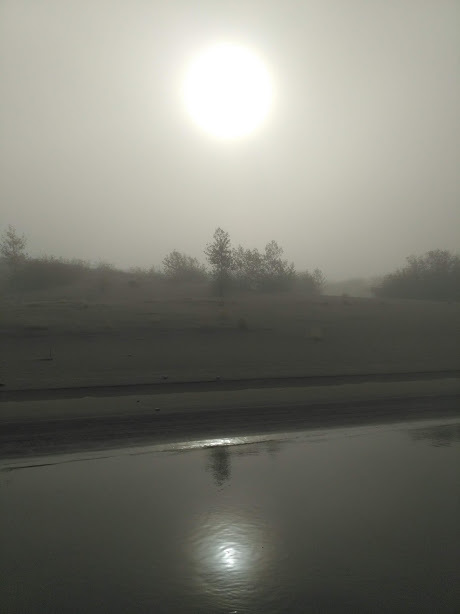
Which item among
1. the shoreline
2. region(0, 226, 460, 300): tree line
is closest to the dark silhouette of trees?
region(0, 226, 460, 300): tree line

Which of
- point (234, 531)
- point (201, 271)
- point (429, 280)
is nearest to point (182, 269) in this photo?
point (201, 271)

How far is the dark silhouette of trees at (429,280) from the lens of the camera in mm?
51125

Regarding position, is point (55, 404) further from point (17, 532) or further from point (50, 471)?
point (17, 532)

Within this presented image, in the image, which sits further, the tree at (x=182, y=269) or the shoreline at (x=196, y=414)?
the tree at (x=182, y=269)

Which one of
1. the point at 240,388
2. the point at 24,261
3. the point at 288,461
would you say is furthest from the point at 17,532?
the point at 24,261

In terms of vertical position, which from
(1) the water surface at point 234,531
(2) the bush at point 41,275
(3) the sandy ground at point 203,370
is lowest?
(1) the water surface at point 234,531

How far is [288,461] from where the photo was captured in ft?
27.5

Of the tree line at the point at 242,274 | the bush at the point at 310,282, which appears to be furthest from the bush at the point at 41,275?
the bush at the point at 310,282

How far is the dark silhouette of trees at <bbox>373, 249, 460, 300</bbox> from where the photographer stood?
51125 millimetres

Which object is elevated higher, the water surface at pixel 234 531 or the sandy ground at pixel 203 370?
the sandy ground at pixel 203 370

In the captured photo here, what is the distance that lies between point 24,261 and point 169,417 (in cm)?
3490

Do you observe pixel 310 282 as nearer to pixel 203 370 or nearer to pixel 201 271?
pixel 201 271

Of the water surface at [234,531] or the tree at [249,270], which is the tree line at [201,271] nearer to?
the tree at [249,270]

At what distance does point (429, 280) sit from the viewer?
5200 centimetres
